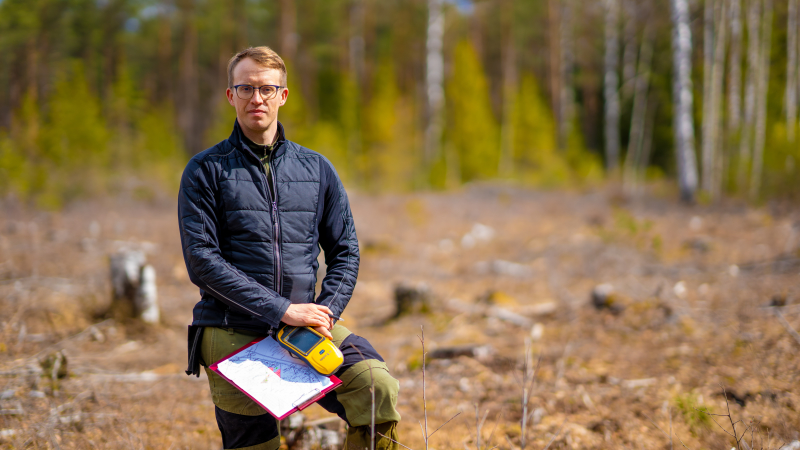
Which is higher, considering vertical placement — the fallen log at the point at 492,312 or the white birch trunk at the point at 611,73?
the white birch trunk at the point at 611,73

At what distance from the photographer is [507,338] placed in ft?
16.2

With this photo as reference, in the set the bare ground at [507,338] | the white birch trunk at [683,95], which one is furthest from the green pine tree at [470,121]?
the bare ground at [507,338]

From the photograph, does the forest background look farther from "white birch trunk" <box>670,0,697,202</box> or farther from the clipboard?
the clipboard

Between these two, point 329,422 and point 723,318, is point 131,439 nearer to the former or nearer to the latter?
point 329,422

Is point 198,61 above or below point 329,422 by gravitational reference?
above

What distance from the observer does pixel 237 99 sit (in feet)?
6.05

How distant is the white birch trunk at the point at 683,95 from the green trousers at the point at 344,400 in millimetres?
13310

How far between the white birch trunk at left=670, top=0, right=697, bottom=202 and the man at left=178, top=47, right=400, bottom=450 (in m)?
13.3

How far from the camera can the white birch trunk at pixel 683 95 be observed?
12.3m

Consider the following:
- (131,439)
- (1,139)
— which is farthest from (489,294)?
(1,139)

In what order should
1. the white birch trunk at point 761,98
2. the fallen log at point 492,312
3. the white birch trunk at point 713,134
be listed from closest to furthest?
the fallen log at point 492,312
the white birch trunk at point 761,98
the white birch trunk at point 713,134

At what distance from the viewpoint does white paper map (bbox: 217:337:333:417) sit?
165 centimetres

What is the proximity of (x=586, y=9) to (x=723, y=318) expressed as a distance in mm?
23663

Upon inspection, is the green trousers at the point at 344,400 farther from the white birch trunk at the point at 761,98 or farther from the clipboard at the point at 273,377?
the white birch trunk at the point at 761,98
